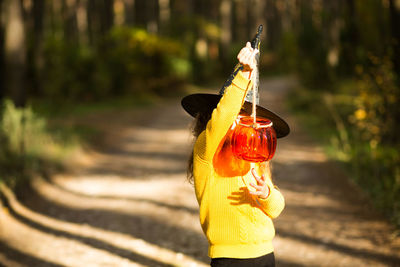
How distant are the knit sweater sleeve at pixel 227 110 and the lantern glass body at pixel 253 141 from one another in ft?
0.21

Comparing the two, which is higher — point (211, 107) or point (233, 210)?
point (211, 107)

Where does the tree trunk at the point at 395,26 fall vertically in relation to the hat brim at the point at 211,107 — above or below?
above

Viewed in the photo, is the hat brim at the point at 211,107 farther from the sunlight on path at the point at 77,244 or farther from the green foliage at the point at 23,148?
the green foliage at the point at 23,148

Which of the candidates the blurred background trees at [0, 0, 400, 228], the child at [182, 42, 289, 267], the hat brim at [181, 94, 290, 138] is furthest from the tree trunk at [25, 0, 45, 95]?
the child at [182, 42, 289, 267]

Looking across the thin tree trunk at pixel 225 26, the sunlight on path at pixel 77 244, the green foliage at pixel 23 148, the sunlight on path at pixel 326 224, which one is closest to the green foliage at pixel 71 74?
the green foliage at pixel 23 148

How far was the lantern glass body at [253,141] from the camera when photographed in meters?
2.06

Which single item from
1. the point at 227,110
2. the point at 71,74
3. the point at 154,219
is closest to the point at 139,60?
the point at 71,74

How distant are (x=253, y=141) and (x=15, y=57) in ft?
27.9

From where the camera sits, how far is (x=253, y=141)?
2.06 m

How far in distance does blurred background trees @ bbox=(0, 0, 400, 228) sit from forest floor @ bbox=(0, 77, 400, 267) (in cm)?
51

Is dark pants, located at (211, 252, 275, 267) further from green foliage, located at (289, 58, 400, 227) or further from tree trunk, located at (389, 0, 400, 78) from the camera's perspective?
tree trunk, located at (389, 0, 400, 78)

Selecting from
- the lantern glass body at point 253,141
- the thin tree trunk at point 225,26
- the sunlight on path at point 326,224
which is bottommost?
the sunlight on path at point 326,224

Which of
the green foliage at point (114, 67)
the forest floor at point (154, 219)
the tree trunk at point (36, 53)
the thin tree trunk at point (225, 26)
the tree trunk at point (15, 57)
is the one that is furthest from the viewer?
the thin tree trunk at point (225, 26)

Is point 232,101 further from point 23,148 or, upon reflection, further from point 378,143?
point 23,148
